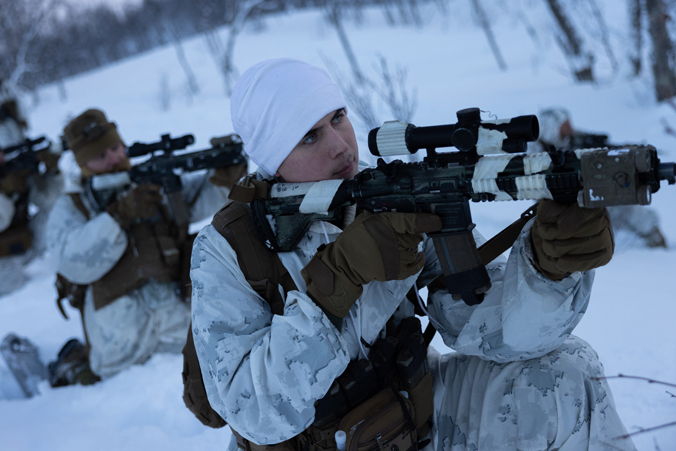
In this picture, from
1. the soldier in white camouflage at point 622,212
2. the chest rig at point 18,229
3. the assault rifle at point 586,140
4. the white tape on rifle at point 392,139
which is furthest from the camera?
the chest rig at point 18,229

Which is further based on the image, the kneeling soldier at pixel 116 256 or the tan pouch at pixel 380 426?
the kneeling soldier at pixel 116 256

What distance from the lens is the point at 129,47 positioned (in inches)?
1260

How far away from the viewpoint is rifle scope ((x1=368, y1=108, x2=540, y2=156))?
4.12 feet

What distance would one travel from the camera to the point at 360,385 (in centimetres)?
164

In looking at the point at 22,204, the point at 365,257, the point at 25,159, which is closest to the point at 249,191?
the point at 365,257

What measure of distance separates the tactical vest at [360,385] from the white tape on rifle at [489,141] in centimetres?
70

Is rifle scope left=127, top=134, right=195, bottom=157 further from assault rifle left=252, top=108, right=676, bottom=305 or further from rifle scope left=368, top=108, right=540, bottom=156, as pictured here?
rifle scope left=368, top=108, right=540, bottom=156

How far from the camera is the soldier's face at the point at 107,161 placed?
3600 mm

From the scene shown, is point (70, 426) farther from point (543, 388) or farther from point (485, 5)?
point (485, 5)

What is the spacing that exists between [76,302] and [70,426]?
99 centimetres

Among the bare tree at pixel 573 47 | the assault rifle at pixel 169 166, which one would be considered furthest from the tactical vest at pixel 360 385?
the bare tree at pixel 573 47

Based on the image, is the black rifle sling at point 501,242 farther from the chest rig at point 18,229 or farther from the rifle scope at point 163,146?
the chest rig at point 18,229

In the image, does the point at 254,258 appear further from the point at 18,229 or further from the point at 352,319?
the point at 18,229

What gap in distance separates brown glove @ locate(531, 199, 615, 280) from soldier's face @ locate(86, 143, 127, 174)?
3.11m
